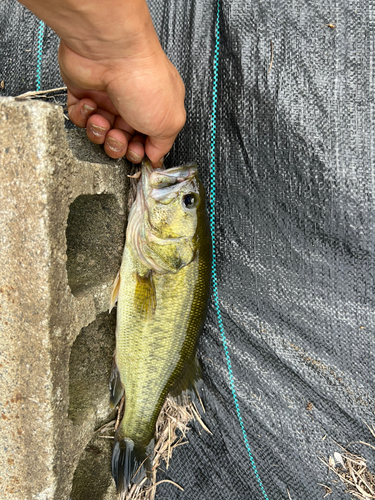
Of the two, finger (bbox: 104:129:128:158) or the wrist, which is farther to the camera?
finger (bbox: 104:129:128:158)

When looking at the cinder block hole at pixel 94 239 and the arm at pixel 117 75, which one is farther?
the cinder block hole at pixel 94 239

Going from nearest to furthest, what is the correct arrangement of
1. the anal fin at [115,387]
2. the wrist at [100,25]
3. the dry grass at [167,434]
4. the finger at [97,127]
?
the wrist at [100,25]
the finger at [97,127]
the anal fin at [115,387]
the dry grass at [167,434]

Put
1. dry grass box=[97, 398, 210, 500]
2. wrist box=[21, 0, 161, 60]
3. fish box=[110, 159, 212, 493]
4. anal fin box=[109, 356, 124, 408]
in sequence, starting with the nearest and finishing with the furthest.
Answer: wrist box=[21, 0, 161, 60]
fish box=[110, 159, 212, 493]
anal fin box=[109, 356, 124, 408]
dry grass box=[97, 398, 210, 500]

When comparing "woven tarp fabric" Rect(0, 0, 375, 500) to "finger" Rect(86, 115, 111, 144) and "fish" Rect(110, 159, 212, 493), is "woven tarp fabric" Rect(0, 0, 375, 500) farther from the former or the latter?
"finger" Rect(86, 115, 111, 144)

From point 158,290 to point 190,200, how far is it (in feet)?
1.61

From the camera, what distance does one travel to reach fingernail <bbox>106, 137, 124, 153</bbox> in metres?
1.79

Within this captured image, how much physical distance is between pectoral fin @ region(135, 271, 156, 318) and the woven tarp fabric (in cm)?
44

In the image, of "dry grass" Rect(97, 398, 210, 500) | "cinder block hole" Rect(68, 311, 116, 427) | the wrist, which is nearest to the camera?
the wrist

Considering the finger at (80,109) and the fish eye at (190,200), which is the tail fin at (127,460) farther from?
the finger at (80,109)

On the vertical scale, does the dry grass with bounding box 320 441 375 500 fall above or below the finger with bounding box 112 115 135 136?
below

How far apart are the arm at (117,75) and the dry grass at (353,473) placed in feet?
6.20

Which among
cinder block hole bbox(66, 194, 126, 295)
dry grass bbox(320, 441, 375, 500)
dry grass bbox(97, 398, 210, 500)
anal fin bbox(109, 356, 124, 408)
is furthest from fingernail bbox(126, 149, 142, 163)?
dry grass bbox(320, 441, 375, 500)

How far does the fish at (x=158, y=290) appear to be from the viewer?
1.88 meters

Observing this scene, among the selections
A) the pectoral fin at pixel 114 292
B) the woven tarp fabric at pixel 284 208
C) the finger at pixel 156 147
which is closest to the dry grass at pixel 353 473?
the woven tarp fabric at pixel 284 208
